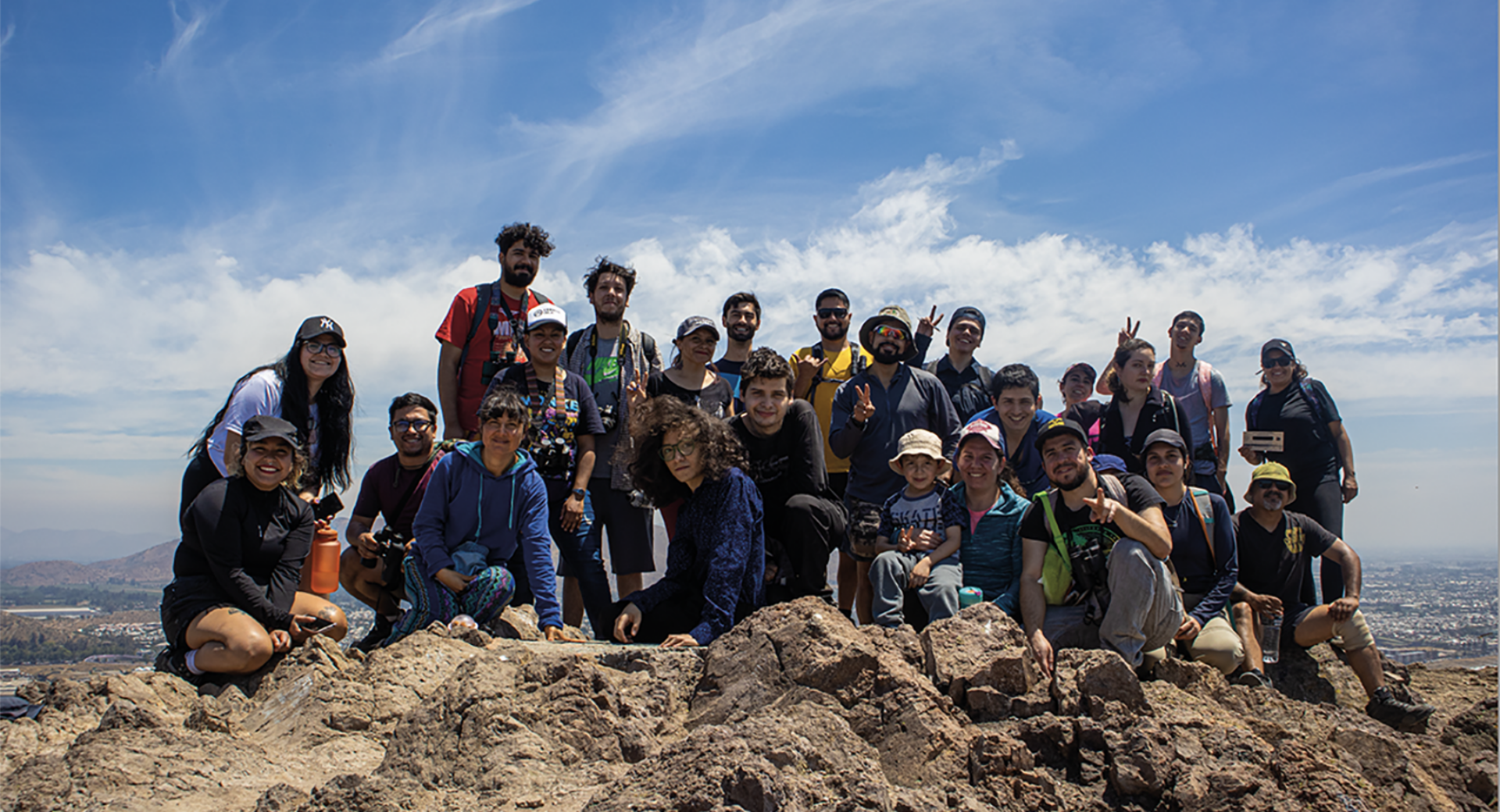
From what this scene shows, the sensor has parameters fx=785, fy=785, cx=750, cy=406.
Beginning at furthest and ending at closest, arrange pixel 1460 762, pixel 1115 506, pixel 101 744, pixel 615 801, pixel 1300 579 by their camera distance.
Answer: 1. pixel 1300 579
2. pixel 1115 506
3. pixel 1460 762
4. pixel 101 744
5. pixel 615 801

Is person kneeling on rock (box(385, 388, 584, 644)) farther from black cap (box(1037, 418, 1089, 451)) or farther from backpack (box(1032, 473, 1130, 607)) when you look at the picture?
black cap (box(1037, 418, 1089, 451))

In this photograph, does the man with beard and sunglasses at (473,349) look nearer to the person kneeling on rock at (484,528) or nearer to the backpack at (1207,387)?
the person kneeling on rock at (484,528)

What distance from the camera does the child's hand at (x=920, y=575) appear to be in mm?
5676

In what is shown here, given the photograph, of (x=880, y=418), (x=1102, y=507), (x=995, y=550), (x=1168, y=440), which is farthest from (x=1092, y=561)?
(x=880, y=418)

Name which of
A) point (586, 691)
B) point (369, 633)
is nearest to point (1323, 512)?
point (586, 691)

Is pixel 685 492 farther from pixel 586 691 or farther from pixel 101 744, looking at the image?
pixel 101 744

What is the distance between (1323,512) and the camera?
767cm

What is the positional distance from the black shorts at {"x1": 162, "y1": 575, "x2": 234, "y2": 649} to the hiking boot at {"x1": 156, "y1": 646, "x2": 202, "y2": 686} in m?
0.06

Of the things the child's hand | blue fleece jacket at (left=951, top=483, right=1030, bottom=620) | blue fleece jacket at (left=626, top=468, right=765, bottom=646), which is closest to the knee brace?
blue fleece jacket at (left=951, top=483, right=1030, bottom=620)

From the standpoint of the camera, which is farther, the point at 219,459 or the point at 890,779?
the point at 219,459

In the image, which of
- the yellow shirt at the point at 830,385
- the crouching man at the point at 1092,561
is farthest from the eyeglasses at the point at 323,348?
the crouching man at the point at 1092,561

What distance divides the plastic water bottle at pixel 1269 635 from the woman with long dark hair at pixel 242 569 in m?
7.36

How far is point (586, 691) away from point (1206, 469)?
682 cm

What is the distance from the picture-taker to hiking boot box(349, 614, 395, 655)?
22.2 ft
